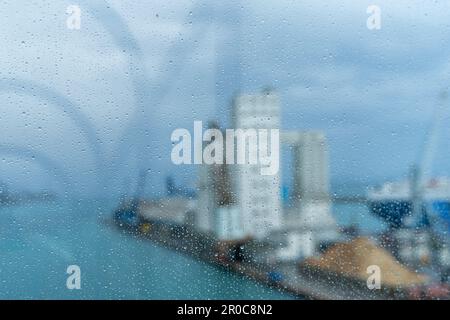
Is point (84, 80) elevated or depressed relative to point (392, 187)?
elevated

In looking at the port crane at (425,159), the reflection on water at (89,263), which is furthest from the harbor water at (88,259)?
the port crane at (425,159)

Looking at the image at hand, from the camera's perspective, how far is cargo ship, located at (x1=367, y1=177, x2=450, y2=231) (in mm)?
1406

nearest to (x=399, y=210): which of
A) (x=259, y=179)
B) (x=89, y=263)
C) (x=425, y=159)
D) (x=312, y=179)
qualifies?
(x=425, y=159)

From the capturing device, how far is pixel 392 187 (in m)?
1.42

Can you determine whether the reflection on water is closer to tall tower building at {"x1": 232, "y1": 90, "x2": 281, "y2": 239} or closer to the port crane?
tall tower building at {"x1": 232, "y1": 90, "x2": 281, "y2": 239}

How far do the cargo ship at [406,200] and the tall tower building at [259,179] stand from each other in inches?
11.2

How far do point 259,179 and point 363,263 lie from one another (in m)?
0.39

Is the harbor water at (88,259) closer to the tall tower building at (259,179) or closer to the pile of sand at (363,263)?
the pile of sand at (363,263)

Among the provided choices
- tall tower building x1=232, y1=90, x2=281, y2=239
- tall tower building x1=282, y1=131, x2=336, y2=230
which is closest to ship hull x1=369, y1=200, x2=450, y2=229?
tall tower building x1=282, y1=131, x2=336, y2=230

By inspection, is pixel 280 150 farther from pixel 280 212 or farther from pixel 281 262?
pixel 281 262

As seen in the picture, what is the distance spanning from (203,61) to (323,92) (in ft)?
1.19

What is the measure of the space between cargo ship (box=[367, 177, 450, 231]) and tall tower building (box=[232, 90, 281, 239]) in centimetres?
29

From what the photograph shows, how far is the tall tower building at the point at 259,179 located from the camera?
142cm
